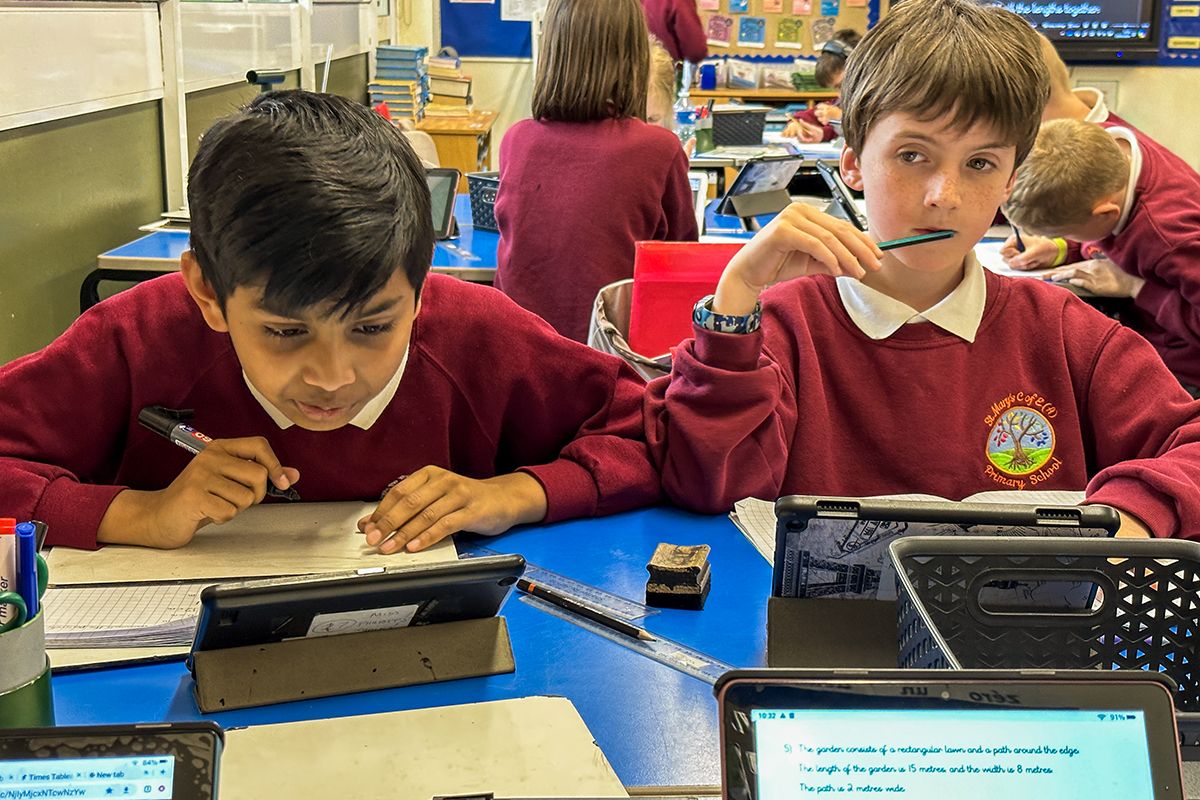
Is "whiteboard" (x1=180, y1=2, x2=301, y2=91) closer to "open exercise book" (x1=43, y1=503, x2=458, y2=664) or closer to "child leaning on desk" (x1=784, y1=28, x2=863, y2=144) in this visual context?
"child leaning on desk" (x1=784, y1=28, x2=863, y2=144)

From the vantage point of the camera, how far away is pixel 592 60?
8.91ft

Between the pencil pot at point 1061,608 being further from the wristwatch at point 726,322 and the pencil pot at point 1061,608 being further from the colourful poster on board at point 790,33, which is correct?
the colourful poster on board at point 790,33

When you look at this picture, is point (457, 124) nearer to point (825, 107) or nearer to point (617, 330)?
point (825, 107)

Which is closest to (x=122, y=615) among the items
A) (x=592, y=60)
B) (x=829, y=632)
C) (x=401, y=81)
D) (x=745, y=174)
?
(x=829, y=632)

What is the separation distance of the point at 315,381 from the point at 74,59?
6.38 ft

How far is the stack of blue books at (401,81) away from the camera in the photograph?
19.3 feet

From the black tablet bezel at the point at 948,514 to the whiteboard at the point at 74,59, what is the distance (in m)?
1.97

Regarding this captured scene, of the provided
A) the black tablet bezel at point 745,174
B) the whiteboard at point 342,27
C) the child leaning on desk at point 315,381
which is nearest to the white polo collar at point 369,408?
the child leaning on desk at point 315,381

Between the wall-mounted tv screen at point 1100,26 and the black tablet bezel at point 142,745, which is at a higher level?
the wall-mounted tv screen at point 1100,26

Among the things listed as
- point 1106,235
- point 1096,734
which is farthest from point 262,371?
point 1106,235

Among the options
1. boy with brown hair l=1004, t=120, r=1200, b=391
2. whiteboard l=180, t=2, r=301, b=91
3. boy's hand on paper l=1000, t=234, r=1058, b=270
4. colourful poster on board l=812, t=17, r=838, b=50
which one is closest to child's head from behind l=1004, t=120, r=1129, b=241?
boy with brown hair l=1004, t=120, r=1200, b=391

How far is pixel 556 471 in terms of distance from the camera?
1.30 metres

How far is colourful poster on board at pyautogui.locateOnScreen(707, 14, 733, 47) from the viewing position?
7270 mm

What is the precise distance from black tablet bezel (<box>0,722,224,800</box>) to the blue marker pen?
208mm
